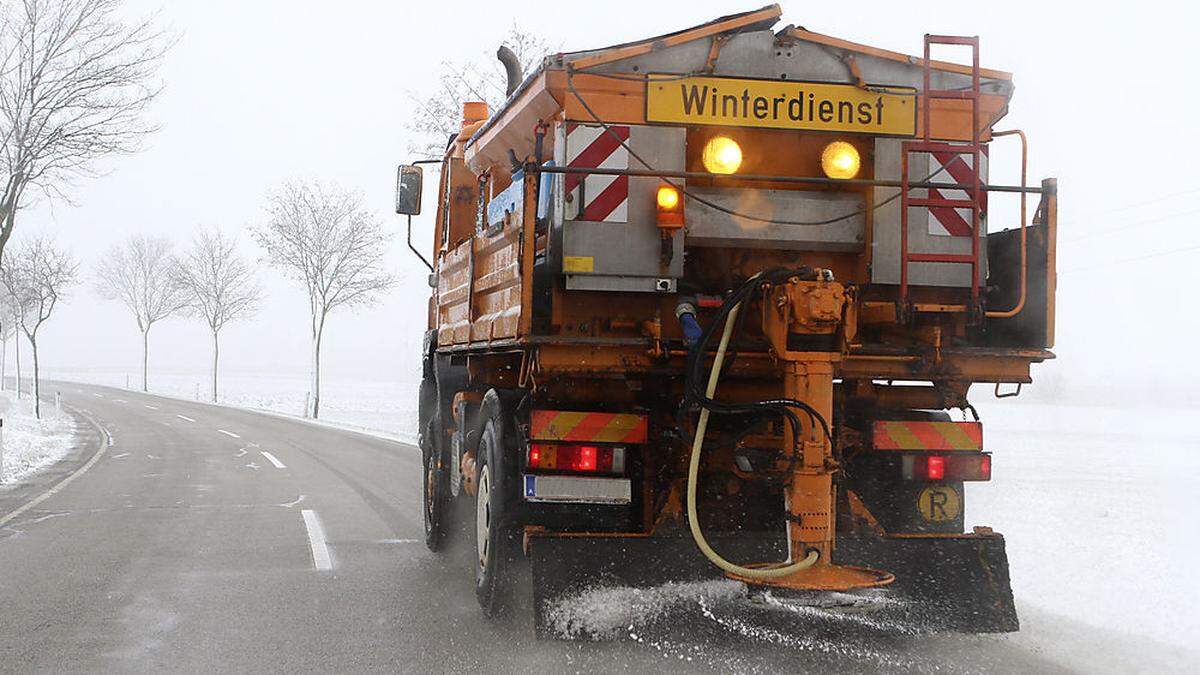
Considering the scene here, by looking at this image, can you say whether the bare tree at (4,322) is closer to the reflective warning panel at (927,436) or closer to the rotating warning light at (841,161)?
the rotating warning light at (841,161)

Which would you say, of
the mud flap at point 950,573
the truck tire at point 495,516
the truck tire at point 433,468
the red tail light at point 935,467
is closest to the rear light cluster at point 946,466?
the red tail light at point 935,467

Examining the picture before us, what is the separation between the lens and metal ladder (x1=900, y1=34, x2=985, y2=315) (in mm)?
4695

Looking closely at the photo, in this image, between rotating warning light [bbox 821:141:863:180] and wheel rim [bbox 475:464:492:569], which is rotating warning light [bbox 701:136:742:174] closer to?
rotating warning light [bbox 821:141:863:180]

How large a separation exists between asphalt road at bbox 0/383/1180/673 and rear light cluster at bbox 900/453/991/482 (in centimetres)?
85

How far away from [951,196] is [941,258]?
39cm

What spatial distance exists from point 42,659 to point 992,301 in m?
5.04

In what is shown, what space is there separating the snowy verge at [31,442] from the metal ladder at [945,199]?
12.4m

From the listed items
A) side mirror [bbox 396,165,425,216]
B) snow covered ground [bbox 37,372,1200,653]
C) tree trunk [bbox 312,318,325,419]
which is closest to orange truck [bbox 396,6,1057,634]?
snow covered ground [bbox 37,372,1200,653]

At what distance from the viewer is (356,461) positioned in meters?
16.4

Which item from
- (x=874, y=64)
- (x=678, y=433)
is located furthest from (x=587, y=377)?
(x=874, y=64)

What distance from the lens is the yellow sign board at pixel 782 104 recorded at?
4949 millimetres

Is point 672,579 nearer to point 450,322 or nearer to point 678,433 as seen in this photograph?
point 678,433

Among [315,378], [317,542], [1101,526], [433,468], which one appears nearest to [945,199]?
[433,468]

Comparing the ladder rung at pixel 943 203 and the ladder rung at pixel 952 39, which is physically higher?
the ladder rung at pixel 952 39
